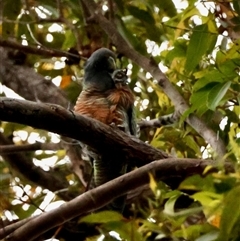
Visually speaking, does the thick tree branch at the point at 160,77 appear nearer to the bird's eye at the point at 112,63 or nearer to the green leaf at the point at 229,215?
the bird's eye at the point at 112,63

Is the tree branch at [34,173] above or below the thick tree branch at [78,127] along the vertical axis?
below

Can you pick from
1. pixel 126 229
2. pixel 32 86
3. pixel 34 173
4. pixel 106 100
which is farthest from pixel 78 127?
pixel 32 86

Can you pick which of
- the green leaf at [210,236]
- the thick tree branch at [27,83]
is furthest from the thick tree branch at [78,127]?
the thick tree branch at [27,83]

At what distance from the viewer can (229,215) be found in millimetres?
505

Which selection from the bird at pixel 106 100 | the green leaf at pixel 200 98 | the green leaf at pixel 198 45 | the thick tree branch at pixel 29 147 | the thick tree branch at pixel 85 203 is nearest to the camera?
the thick tree branch at pixel 85 203

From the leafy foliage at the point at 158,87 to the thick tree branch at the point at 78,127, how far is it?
79 millimetres

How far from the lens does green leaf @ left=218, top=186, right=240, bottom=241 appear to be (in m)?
0.51

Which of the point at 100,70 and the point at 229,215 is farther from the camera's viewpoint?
the point at 100,70

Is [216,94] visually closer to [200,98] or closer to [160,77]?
[200,98]

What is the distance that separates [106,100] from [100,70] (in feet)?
0.30

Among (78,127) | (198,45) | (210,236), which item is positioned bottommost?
(210,236)

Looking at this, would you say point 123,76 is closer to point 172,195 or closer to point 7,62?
point 7,62

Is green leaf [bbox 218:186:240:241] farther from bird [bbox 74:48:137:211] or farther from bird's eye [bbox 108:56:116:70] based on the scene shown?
bird's eye [bbox 108:56:116:70]

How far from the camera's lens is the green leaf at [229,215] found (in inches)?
19.9
